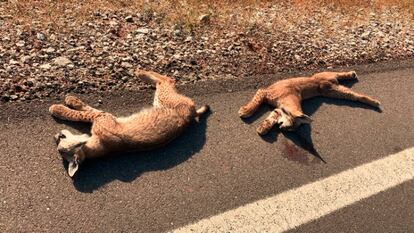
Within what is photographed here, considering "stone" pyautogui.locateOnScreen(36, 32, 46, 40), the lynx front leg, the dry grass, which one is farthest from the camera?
the dry grass

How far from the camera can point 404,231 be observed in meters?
4.22

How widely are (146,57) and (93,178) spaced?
2114mm

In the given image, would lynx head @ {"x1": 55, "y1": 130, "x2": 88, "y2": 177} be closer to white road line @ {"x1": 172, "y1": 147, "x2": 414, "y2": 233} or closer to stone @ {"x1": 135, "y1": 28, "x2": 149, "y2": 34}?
white road line @ {"x1": 172, "y1": 147, "x2": 414, "y2": 233}

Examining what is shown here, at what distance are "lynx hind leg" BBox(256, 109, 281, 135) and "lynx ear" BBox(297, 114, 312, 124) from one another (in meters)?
0.27

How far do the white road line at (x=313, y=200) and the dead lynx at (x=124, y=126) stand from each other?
103cm

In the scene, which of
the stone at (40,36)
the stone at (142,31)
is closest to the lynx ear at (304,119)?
the stone at (142,31)

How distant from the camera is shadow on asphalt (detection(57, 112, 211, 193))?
4.14m

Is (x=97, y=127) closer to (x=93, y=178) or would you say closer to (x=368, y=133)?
(x=93, y=178)

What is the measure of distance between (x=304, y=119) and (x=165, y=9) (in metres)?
3.08

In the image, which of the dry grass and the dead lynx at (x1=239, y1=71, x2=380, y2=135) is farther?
the dry grass

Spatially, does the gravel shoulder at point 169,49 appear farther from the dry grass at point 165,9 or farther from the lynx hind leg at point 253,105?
the lynx hind leg at point 253,105

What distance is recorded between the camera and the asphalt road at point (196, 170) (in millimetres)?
3883

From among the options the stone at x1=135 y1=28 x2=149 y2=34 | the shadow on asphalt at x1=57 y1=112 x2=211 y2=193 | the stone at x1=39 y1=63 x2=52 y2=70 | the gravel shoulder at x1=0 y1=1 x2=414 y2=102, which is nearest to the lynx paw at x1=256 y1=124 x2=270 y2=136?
the shadow on asphalt at x1=57 y1=112 x2=211 y2=193

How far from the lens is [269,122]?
5109 mm
